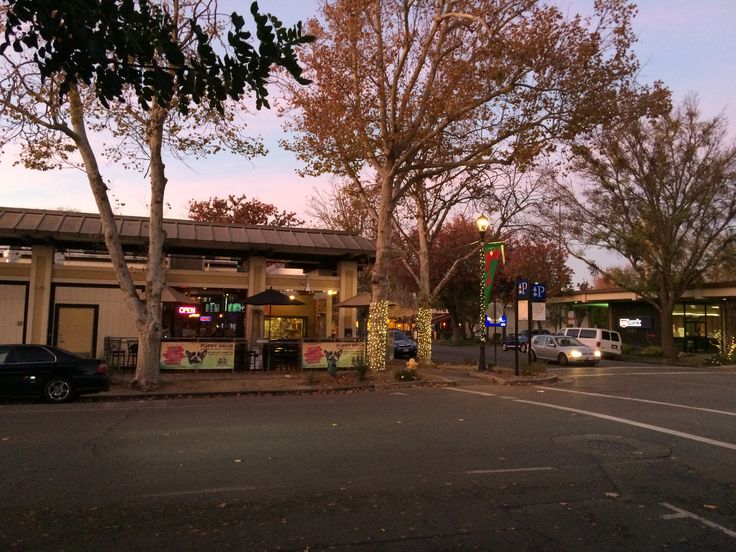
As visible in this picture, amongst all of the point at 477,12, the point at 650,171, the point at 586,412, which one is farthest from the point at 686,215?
the point at 586,412

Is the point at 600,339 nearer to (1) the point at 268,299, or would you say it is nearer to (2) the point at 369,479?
(1) the point at 268,299

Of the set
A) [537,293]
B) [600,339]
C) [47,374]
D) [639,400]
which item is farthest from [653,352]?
[47,374]

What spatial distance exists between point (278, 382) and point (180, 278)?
709 centimetres

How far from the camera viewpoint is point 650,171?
3250 cm

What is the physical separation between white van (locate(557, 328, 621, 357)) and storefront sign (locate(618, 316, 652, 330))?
10.2m

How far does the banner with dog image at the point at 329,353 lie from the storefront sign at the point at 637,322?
A: 3009 centimetres

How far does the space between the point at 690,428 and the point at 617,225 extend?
2651 cm

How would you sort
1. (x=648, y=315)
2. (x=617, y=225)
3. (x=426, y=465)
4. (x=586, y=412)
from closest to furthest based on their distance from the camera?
(x=426, y=465) < (x=586, y=412) < (x=617, y=225) < (x=648, y=315)

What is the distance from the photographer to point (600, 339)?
108ft

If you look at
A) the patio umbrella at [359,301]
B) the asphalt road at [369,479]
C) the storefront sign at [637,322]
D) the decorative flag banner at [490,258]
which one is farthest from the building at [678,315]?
the asphalt road at [369,479]

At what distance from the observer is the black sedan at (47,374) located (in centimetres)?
1362

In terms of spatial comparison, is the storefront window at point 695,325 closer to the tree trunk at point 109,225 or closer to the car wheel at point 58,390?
the tree trunk at point 109,225

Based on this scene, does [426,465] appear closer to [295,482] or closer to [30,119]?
[295,482]

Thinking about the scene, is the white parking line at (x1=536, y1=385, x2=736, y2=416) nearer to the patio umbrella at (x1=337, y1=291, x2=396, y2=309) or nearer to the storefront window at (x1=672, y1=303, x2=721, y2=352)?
the patio umbrella at (x1=337, y1=291, x2=396, y2=309)
